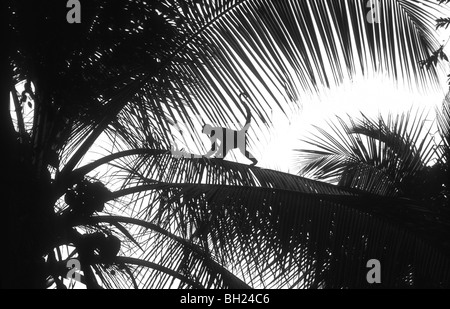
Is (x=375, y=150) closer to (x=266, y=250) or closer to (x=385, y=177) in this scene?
(x=385, y=177)

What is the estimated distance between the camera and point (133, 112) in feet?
16.5

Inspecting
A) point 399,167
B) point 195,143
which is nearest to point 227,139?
point 195,143

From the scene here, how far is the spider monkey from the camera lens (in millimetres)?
4543

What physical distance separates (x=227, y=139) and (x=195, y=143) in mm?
197

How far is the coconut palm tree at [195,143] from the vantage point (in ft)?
13.4

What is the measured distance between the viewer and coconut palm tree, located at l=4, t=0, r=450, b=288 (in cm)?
409

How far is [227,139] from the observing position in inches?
183

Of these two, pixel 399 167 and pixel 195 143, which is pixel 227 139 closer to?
pixel 195 143

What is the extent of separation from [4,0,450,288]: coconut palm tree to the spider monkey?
0.06m

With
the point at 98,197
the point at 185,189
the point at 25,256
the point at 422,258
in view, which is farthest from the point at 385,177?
the point at 25,256

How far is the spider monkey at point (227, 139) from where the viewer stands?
4543 millimetres

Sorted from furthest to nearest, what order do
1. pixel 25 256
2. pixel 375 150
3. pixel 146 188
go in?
pixel 375 150
pixel 146 188
pixel 25 256

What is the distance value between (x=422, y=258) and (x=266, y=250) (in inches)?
33.3

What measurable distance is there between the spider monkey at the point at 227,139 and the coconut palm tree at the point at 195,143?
2.5 inches
